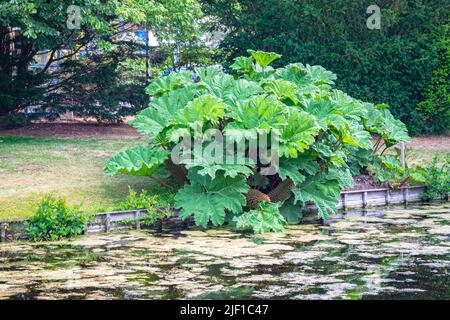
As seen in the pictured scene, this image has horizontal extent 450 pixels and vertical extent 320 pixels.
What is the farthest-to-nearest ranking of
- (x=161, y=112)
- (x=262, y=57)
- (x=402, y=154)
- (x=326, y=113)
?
(x=402, y=154) < (x=262, y=57) < (x=326, y=113) < (x=161, y=112)

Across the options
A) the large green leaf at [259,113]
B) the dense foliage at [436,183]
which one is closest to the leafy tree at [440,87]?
the dense foliage at [436,183]

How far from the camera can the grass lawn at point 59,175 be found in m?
16.0

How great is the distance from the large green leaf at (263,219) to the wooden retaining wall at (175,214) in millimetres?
1372

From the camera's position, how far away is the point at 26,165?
18422 millimetres

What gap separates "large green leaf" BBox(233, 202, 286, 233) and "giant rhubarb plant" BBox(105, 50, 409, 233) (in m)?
0.02

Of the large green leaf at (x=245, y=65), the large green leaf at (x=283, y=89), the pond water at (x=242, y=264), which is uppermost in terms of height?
the large green leaf at (x=245, y=65)

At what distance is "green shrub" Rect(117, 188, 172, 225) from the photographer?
1521cm

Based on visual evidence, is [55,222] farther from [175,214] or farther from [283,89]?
[283,89]

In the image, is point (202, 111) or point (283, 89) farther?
point (283, 89)

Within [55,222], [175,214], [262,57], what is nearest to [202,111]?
[175,214]

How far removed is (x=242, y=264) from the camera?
38.7 ft

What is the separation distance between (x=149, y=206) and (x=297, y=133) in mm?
2897

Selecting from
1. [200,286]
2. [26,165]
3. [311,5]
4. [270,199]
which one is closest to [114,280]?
[200,286]

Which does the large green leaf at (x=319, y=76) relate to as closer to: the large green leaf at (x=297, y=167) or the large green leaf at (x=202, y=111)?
the large green leaf at (x=297, y=167)
